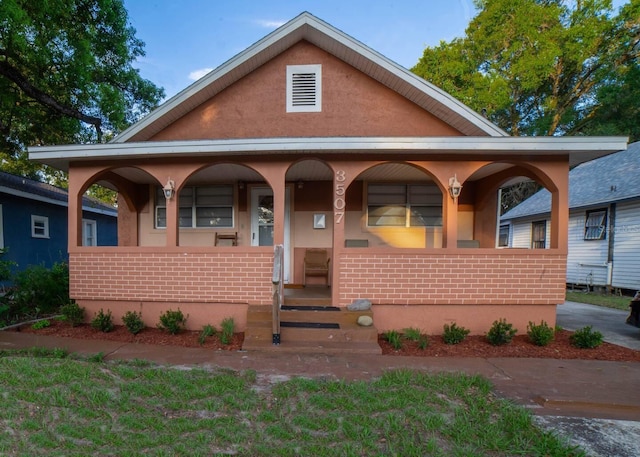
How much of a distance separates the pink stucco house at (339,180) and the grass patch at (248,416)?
209cm

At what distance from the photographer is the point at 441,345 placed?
Result: 4934 millimetres

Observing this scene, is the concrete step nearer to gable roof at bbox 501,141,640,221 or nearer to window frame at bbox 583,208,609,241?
gable roof at bbox 501,141,640,221

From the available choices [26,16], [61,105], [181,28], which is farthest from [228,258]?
[181,28]

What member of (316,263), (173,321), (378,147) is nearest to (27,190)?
(173,321)

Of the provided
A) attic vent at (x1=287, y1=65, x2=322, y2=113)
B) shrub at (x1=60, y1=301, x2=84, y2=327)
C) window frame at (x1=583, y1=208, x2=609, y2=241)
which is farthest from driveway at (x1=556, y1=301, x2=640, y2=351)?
shrub at (x1=60, y1=301, x2=84, y2=327)

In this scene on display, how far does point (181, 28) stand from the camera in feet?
41.3

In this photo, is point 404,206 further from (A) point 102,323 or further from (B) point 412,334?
(A) point 102,323

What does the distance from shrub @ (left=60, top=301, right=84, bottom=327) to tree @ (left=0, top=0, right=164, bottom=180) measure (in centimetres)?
726

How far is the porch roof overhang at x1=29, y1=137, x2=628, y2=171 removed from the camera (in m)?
5.06

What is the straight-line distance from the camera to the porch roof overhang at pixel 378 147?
5.06 metres

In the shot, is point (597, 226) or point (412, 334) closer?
point (412, 334)

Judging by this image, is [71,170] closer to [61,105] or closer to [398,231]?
[398,231]

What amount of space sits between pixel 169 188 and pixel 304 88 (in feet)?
11.1

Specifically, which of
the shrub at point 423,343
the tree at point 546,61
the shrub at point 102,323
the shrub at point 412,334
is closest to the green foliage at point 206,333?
the shrub at point 102,323
